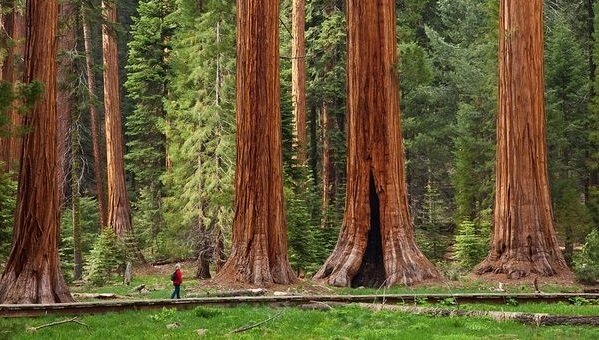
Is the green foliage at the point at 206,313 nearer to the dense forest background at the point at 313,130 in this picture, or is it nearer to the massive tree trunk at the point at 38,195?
the massive tree trunk at the point at 38,195

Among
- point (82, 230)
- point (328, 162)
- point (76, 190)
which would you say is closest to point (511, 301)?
point (76, 190)

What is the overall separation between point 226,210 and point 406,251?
8040 millimetres

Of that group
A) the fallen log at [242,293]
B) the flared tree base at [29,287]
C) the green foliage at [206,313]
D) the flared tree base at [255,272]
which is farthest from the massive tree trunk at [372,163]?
the flared tree base at [29,287]

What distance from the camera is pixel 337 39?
35.3m

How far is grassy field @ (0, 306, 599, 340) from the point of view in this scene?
9.67 metres

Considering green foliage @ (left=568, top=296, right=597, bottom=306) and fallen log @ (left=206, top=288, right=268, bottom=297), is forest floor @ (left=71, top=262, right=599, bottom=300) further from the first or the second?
green foliage @ (left=568, top=296, right=597, bottom=306)

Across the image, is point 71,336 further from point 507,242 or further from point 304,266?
point 304,266

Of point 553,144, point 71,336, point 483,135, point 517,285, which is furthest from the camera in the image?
point 483,135

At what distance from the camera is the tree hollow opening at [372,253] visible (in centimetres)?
1800

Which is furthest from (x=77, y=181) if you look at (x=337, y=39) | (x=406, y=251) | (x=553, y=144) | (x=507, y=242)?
(x=553, y=144)

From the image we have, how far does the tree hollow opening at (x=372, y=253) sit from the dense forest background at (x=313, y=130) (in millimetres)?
3798

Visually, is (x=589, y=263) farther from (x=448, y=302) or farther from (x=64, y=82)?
(x=64, y=82)

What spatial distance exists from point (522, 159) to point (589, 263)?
11.2ft

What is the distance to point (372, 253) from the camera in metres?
18.3
